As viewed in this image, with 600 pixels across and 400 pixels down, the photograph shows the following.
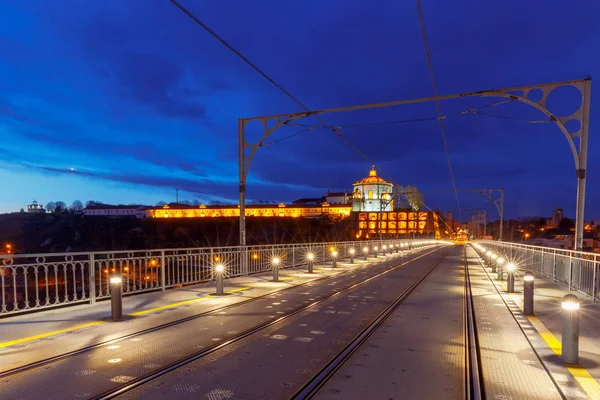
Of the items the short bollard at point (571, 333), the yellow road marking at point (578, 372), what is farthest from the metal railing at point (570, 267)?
the short bollard at point (571, 333)

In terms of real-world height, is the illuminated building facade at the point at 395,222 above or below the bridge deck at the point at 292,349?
below

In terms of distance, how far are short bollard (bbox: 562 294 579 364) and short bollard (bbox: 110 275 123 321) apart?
25.6 ft

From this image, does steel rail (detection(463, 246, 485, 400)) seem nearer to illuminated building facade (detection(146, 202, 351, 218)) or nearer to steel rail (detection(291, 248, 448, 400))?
steel rail (detection(291, 248, 448, 400))

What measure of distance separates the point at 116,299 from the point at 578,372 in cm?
798

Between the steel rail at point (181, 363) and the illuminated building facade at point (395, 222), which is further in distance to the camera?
the illuminated building facade at point (395, 222)

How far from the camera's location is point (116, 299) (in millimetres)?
8125

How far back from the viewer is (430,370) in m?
5.21

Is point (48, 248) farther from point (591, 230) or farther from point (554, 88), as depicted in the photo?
point (591, 230)

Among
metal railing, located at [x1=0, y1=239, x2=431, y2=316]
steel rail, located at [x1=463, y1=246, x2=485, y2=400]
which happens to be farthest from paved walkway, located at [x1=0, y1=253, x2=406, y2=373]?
steel rail, located at [x1=463, y1=246, x2=485, y2=400]

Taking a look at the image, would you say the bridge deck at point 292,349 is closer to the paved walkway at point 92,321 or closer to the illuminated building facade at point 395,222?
the paved walkway at point 92,321

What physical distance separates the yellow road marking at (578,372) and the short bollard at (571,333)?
132mm

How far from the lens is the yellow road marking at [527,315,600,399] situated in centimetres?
451

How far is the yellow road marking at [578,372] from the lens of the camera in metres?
4.51

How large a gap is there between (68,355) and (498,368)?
6033 mm
